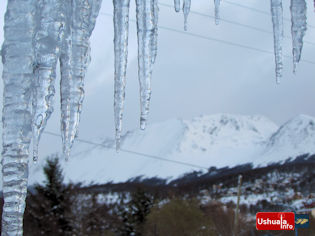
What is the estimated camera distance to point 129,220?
3697 centimetres

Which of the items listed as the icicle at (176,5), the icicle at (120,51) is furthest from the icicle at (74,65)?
the icicle at (176,5)

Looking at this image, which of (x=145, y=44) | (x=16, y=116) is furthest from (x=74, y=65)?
(x=16, y=116)

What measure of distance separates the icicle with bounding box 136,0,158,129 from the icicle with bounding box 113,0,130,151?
4.0 inches

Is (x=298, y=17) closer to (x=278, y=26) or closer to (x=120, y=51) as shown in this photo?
(x=278, y=26)

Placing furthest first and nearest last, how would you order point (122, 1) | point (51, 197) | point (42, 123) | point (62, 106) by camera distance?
point (51, 197)
point (122, 1)
point (62, 106)
point (42, 123)

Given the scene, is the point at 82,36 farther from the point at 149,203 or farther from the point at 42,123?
the point at 149,203

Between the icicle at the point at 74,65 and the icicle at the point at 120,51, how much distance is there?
7.0 inches

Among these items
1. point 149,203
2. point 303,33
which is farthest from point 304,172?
point 303,33

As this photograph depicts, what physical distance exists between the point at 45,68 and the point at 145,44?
736 mm

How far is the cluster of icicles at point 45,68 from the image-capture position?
7.05 ft

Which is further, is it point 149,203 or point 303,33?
point 149,203

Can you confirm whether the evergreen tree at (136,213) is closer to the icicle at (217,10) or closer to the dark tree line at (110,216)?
the dark tree line at (110,216)

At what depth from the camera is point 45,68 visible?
7.71 feet

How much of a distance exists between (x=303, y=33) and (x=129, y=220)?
114 feet
